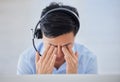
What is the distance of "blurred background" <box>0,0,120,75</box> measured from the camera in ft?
4.76

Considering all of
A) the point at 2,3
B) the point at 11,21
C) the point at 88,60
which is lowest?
the point at 88,60

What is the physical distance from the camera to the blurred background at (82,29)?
145 centimetres

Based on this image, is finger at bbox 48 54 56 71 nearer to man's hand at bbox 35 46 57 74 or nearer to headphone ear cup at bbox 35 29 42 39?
man's hand at bbox 35 46 57 74

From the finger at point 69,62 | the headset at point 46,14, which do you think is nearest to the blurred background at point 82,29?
the headset at point 46,14

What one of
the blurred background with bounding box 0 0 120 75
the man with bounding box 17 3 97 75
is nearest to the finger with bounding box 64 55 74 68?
the man with bounding box 17 3 97 75

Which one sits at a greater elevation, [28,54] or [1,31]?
[1,31]

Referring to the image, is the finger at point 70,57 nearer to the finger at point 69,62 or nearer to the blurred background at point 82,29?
the finger at point 69,62

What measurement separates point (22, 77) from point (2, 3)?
20.9 inches

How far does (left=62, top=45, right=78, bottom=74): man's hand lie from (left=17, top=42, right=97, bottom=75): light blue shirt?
2 cm

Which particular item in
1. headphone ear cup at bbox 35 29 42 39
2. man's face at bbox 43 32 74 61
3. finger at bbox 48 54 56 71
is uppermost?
headphone ear cup at bbox 35 29 42 39

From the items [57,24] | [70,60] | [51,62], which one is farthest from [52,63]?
[57,24]

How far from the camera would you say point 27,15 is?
1520mm

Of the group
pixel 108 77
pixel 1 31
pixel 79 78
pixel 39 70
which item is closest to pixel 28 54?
pixel 39 70

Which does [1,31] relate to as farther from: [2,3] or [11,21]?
[2,3]
